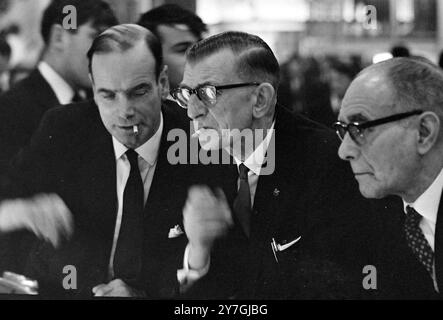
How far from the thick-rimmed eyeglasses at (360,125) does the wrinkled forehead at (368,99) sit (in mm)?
19

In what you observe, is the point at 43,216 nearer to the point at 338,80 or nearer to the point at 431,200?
the point at 338,80

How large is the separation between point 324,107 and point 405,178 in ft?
1.44

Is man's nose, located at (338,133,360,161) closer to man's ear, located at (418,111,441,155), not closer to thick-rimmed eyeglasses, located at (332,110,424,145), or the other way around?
thick-rimmed eyeglasses, located at (332,110,424,145)

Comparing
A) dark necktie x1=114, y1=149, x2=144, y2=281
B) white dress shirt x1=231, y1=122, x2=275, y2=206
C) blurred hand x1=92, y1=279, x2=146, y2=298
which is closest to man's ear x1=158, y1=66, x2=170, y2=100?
dark necktie x1=114, y1=149, x2=144, y2=281

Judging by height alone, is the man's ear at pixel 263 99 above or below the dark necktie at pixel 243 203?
above

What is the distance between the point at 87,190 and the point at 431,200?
137 cm

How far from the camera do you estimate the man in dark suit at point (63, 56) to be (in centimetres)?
343

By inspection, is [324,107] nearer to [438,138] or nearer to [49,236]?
[438,138]

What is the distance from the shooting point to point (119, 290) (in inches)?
137

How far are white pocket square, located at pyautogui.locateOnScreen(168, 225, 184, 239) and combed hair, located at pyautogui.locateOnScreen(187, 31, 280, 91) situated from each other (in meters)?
0.66

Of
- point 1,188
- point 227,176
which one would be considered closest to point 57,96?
point 1,188

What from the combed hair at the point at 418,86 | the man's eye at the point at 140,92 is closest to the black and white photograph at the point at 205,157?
the man's eye at the point at 140,92

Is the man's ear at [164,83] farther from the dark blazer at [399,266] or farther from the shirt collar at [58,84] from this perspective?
the dark blazer at [399,266]
